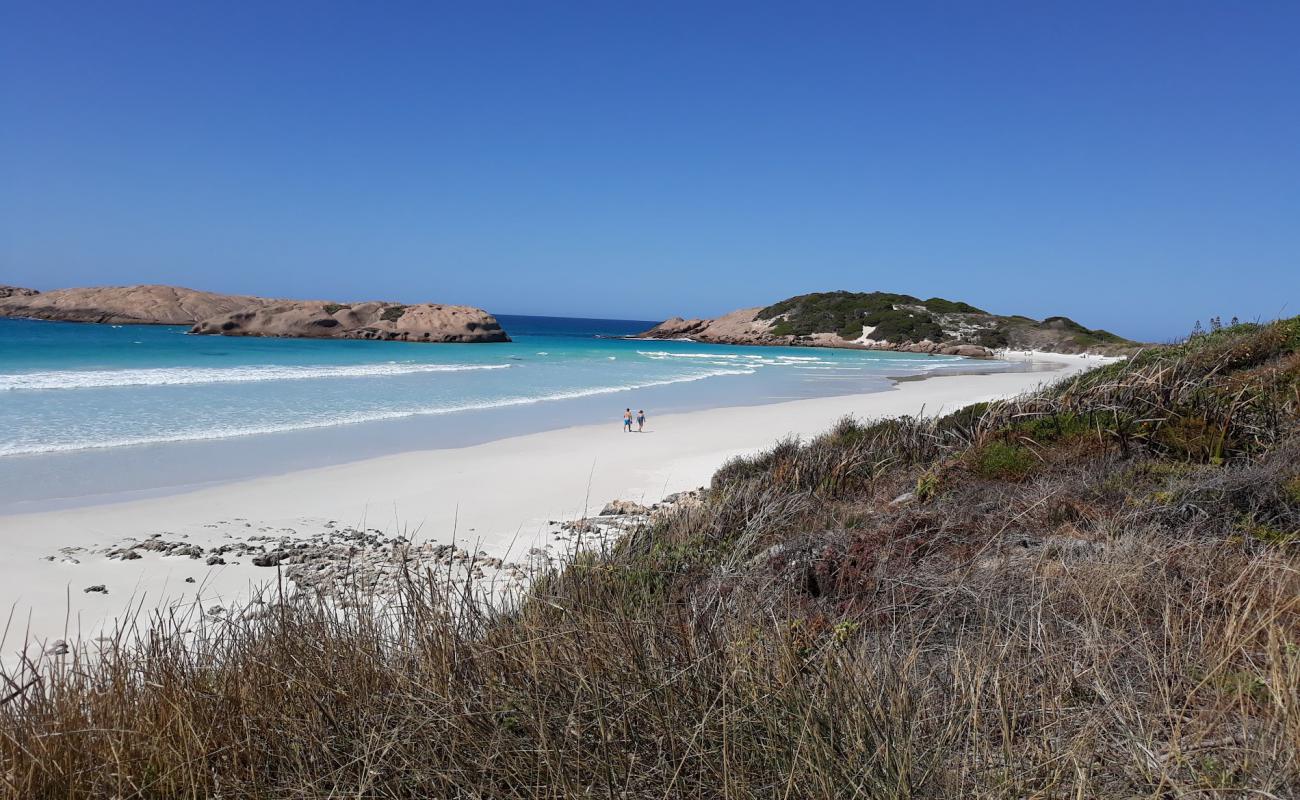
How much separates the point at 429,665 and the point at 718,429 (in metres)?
16.4

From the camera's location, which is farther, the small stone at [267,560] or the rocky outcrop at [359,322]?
the rocky outcrop at [359,322]

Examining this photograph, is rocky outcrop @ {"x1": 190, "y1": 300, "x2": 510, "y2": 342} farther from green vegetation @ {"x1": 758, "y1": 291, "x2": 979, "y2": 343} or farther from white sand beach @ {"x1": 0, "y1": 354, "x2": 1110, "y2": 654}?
white sand beach @ {"x1": 0, "y1": 354, "x2": 1110, "y2": 654}

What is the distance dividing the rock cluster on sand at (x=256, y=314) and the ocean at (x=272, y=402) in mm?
20935

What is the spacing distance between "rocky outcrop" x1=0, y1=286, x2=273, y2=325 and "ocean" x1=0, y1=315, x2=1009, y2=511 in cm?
3152

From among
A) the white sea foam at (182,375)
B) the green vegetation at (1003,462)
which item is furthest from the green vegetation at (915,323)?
the green vegetation at (1003,462)

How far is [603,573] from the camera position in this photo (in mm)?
3785

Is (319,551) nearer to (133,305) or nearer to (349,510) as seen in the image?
(349,510)

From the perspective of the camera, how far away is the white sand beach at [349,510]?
6.71 meters

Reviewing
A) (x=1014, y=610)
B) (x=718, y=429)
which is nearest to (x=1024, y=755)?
(x=1014, y=610)

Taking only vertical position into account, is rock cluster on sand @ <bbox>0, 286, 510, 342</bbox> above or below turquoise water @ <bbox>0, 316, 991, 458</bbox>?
above

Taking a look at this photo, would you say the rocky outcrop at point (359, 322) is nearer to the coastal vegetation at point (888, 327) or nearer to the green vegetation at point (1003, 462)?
the coastal vegetation at point (888, 327)

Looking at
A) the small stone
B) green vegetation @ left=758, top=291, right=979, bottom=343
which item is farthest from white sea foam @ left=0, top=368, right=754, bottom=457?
green vegetation @ left=758, top=291, right=979, bottom=343

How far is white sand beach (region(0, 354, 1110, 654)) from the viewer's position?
671 cm

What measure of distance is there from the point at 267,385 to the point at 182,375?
5123mm
